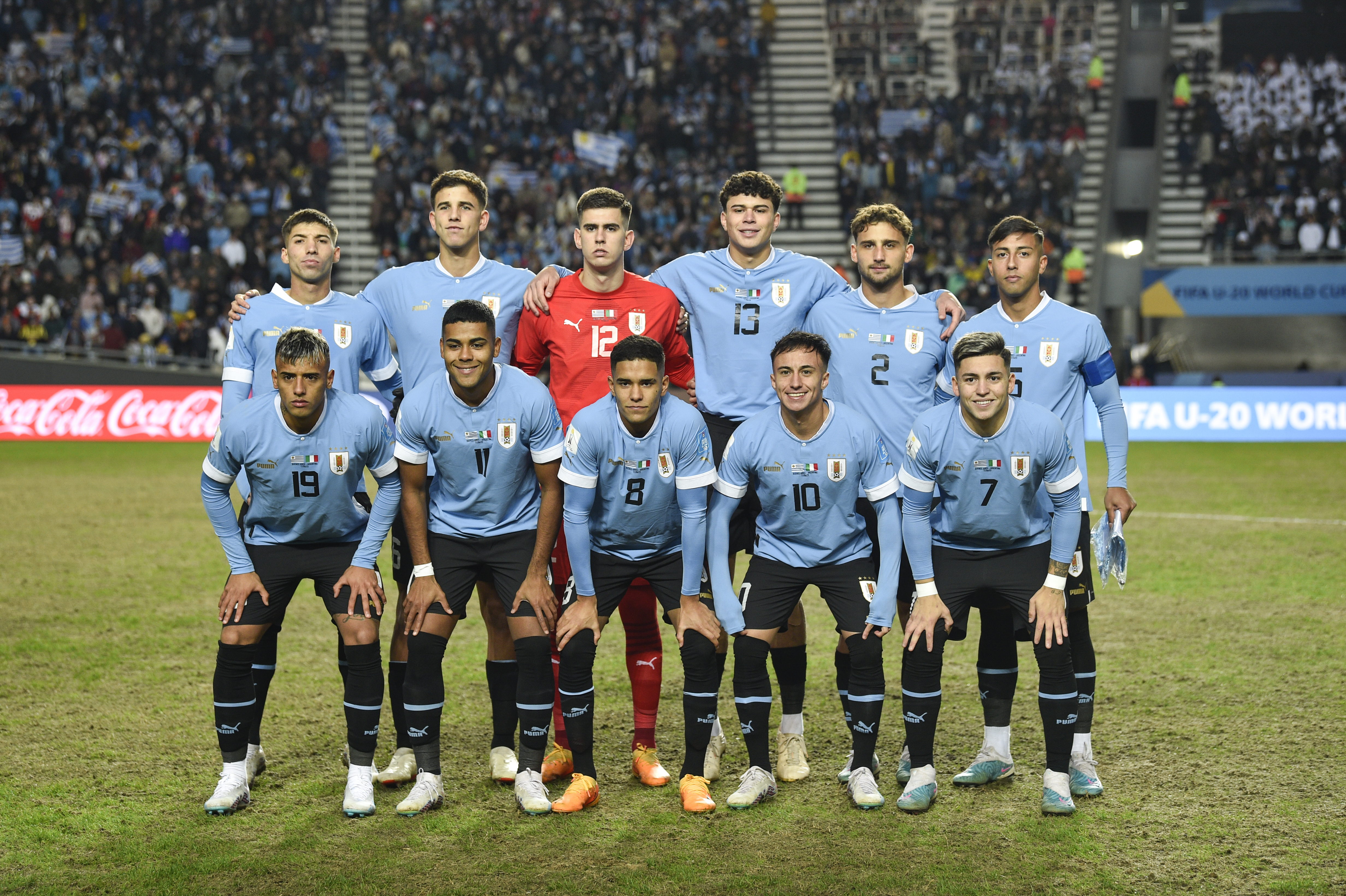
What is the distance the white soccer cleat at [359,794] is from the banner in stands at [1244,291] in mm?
23733

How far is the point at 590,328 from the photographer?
593cm

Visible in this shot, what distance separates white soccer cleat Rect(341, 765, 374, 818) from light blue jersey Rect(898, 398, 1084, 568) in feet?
8.33

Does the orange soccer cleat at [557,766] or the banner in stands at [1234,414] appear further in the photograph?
the banner in stands at [1234,414]

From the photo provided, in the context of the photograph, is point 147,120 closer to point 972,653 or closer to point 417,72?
point 417,72

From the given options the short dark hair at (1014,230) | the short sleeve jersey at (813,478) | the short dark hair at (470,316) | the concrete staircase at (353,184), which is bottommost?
the short sleeve jersey at (813,478)

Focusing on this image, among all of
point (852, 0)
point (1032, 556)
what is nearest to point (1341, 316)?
point (852, 0)

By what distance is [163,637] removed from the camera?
852 centimetres

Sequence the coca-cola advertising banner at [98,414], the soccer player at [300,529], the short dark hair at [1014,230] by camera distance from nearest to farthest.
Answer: the soccer player at [300,529], the short dark hair at [1014,230], the coca-cola advertising banner at [98,414]

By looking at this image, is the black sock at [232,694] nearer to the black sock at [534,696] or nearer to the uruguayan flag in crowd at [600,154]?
the black sock at [534,696]

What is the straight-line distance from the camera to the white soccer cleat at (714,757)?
5730 mm

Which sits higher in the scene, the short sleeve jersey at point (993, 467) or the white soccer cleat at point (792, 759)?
the short sleeve jersey at point (993, 467)

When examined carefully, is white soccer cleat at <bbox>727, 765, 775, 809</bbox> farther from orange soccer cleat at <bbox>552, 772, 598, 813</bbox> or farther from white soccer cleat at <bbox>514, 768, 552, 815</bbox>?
white soccer cleat at <bbox>514, 768, 552, 815</bbox>

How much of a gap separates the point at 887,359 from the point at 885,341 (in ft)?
0.30

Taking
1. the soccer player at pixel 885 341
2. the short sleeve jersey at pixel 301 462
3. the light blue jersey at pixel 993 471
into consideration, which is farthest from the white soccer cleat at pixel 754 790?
the short sleeve jersey at pixel 301 462
